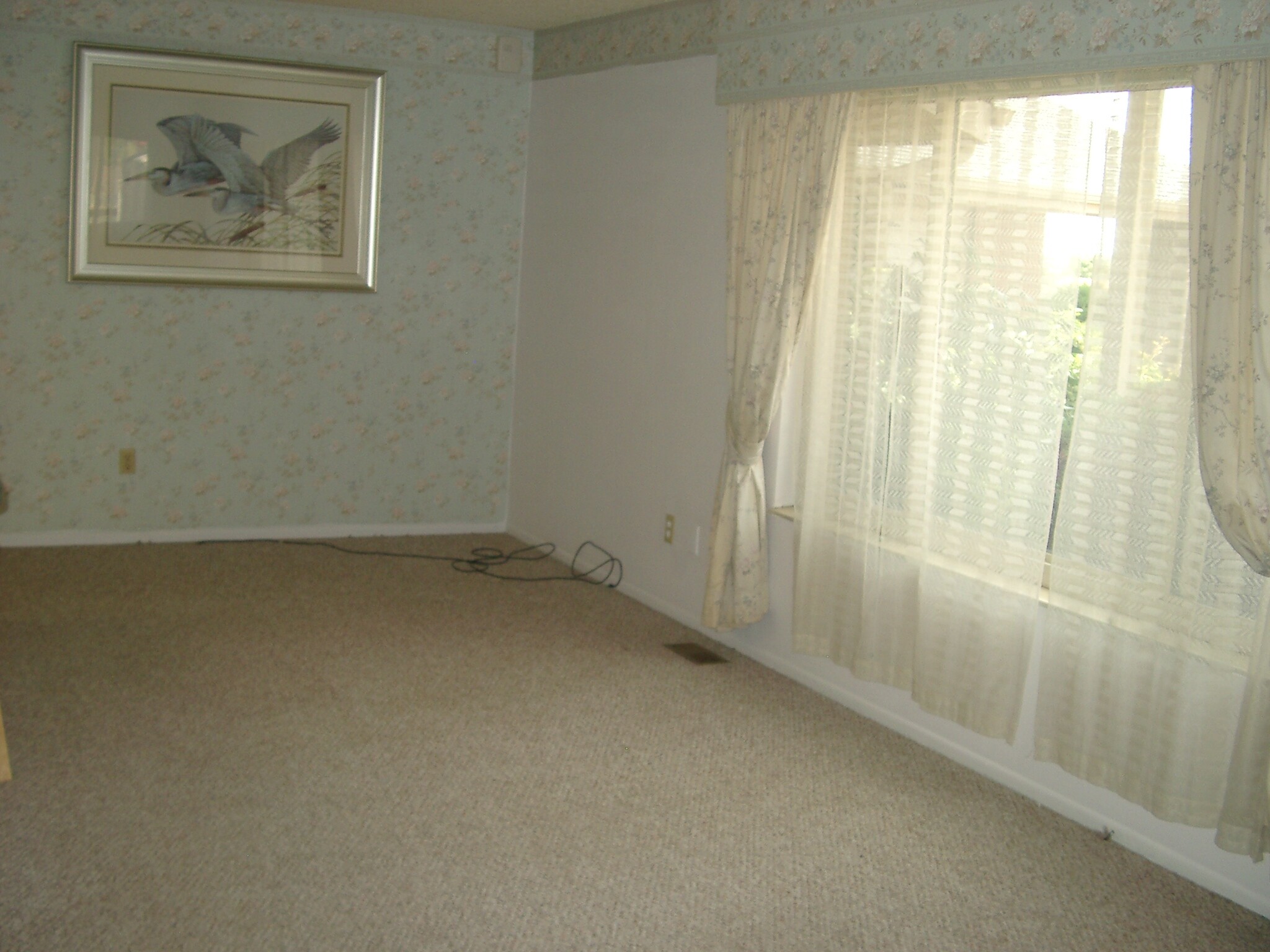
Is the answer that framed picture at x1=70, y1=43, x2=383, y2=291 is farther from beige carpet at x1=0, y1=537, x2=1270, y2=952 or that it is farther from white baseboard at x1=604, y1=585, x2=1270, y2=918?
white baseboard at x1=604, y1=585, x2=1270, y2=918

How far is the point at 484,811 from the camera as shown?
2.93 metres

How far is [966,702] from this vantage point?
3.29 meters

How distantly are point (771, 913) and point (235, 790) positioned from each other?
131 centimetres

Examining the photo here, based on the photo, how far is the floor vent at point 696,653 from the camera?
4.12 metres

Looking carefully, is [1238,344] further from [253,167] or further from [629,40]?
[253,167]

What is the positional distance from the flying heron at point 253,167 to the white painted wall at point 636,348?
3.17 ft

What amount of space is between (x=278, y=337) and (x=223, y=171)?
2.32 ft

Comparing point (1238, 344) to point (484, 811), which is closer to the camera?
point (1238, 344)

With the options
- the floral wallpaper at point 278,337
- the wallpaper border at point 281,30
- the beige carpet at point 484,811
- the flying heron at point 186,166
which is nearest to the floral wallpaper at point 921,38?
the wallpaper border at point 281,30

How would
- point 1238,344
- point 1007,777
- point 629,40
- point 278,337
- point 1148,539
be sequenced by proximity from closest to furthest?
1. point 1238,344
2. point 1148,539
3. point 1007,777
4. point 629,40
5. point 278,337

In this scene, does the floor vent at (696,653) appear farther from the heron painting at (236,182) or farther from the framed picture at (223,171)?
the heron painting at (236,182)

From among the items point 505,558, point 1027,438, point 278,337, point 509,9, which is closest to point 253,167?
point 278,337

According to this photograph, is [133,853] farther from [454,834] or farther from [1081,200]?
[1081,200]

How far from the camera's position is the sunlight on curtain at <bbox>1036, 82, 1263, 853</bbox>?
2.67 m
